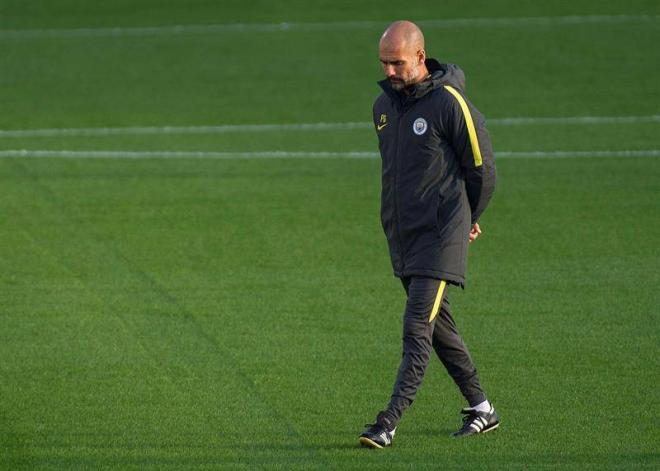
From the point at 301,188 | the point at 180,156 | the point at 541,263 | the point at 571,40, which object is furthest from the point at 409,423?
the point at 571,40

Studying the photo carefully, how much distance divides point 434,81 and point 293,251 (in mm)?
5034

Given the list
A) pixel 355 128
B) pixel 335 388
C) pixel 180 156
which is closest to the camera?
pixel 335 388

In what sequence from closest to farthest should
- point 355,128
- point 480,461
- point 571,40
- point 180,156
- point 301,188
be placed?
point 480,461
point 301,188
point 180,156
point 355,128
point 571,40

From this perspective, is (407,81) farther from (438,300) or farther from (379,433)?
(379,433)

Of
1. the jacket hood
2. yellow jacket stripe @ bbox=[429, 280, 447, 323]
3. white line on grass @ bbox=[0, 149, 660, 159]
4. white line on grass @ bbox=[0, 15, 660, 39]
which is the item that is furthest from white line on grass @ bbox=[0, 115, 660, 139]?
yellow jacket stripe @ bbox=[429, 280, 447, 323]

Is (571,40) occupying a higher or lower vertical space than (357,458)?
higher

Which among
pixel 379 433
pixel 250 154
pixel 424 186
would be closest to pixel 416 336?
pixel 379 433

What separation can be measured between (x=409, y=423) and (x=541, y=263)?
400 centimetres

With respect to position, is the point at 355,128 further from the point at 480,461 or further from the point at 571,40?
the point at 480,461

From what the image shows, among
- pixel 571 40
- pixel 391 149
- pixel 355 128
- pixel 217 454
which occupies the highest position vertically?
pixel 571 40

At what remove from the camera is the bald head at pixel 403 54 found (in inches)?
294

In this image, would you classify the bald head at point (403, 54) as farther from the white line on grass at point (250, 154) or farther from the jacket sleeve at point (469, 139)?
the white line on grass at point (250, 154)

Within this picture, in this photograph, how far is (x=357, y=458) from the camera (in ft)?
25.1

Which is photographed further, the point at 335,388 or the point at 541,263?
the point at 541,263
